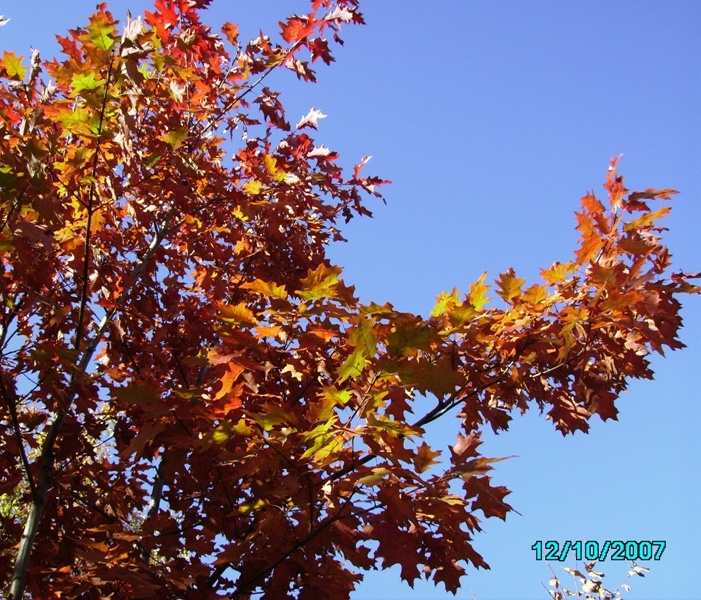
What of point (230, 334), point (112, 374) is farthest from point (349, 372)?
point (112, 374)

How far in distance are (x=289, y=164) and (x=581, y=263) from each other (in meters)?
2.75

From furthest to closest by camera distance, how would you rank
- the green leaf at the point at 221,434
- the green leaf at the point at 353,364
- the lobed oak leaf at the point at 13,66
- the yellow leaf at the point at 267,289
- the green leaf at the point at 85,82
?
1. the lobed oak leaf at the point at 13,66
2. the green leaf at the point at 85,82
3. the yellow leaf at the point at 267,289
4. the green leaf at the point at 221,434
5. the green leaf at the point at 353,364

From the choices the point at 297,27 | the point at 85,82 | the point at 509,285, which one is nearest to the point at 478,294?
the point at 509,285

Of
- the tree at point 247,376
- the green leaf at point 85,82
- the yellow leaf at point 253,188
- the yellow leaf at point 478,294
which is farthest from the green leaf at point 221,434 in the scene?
the yellow leaf at point 253,188

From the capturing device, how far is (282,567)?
9.57 feet

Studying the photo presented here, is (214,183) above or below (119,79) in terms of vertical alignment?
above

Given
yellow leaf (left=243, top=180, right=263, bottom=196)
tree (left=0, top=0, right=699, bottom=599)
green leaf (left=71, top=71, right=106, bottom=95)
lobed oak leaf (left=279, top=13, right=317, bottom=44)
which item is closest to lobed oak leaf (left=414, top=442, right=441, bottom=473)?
tree (left=0, top=0, right=699, bottom=599)

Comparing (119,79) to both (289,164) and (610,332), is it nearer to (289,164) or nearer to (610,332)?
(289,164)

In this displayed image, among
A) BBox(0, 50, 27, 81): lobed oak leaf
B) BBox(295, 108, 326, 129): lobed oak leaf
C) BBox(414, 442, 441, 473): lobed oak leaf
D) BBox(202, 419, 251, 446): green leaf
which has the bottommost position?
BBox(414, 442, 441, 473): lobed oak leaf

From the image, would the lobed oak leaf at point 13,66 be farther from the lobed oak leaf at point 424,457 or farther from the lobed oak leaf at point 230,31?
the lobed oak leaf at point 424,457

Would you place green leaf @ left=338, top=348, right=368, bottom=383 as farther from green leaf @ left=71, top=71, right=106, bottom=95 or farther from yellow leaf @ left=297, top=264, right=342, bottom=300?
green leaf @ left=71, top=71, right=106, bottom=95

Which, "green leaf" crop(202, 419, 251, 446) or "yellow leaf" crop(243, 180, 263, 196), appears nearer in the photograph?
"green leaf" crop(202, 419, 251, 446)

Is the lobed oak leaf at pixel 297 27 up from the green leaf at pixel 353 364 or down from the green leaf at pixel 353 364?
up

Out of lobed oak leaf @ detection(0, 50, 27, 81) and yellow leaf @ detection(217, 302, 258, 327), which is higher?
lobed oak leaf @ detection(0, 50, 27, 81)
